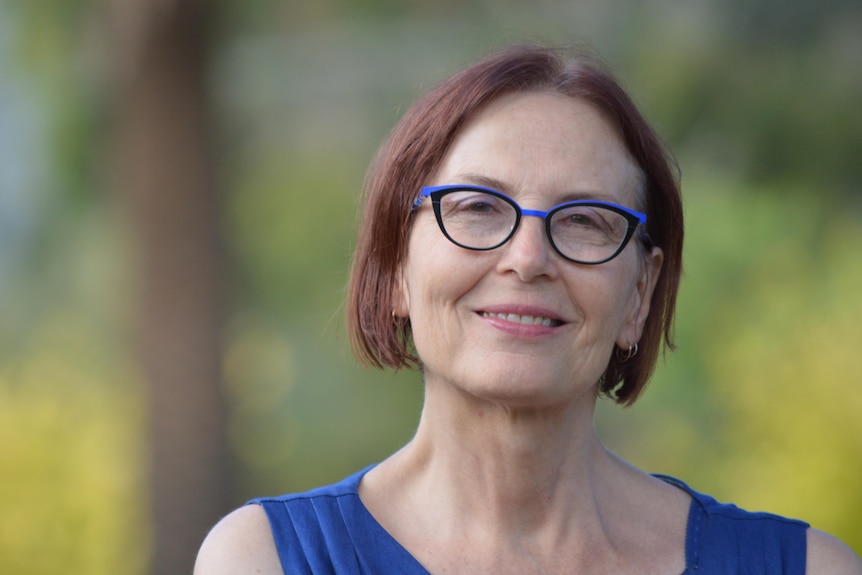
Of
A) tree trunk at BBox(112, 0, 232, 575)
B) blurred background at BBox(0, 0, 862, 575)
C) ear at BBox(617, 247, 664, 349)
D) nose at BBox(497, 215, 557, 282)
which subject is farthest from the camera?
tree trunk at BBox(112, 0, 232, 575)

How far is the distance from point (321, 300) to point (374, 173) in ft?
22.7

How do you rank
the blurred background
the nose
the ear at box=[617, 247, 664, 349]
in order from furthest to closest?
1. the blurred background
2. the ear at box=[617, 247, 664, 349]
3. the nose

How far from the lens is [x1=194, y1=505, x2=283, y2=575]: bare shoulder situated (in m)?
2.46

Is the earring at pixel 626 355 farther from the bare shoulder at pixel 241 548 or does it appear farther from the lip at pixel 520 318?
the bare shoulder at pixel 241 548

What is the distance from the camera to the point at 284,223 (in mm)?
9602

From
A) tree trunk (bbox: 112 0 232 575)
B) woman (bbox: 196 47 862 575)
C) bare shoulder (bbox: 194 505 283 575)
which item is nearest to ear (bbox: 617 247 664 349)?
woman (bbox: 196 47 862 575)

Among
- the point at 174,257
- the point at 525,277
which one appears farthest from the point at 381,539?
the point at 174,257

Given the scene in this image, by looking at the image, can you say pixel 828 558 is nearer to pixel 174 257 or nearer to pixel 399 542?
pixel 399 542

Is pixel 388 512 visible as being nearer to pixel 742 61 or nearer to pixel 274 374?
pixel 742 61

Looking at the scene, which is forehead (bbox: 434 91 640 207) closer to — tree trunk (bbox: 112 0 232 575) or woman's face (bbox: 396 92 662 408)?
woman's face (bbox: 396 92 662 408)

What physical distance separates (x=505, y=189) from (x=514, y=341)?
334mm

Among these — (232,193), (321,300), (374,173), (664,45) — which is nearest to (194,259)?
(232,193)

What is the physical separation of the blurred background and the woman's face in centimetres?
382

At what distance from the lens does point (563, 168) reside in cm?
255
